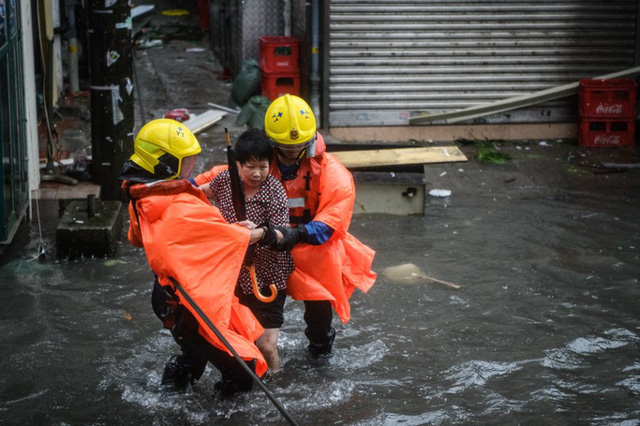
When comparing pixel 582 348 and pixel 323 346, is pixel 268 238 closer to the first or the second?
pixel 323 346

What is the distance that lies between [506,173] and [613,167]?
4.47 feet

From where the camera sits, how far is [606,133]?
41.5 feet

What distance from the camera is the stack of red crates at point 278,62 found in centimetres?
1327

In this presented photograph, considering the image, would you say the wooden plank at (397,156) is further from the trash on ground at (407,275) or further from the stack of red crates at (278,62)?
the stack of red crates at (278,62)

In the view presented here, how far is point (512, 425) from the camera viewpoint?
5504 millimetres

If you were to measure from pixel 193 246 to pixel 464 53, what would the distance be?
343 inches

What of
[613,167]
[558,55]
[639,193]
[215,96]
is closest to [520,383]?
[639,193]

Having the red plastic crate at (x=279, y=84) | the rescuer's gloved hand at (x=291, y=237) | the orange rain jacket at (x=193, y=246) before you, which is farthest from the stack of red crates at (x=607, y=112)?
the orange rain jacket at (x=193, y=246)

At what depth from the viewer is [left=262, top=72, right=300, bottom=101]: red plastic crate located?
1334 centimetres

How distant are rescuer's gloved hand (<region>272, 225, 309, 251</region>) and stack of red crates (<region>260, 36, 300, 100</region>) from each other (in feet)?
26.4

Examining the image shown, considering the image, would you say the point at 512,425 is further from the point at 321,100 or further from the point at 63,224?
the point at 321,100

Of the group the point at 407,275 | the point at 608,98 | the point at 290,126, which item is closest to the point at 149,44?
the point at 608,98

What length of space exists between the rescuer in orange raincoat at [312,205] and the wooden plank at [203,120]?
706 cm

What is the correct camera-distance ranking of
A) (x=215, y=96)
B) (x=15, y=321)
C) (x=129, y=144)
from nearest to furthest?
(x=15, y=321) < (x=129, y=144) < (x=215, y=96)
